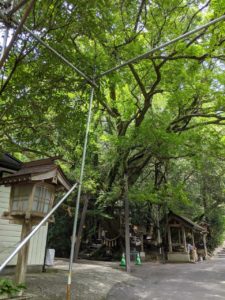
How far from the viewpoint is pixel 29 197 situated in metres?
6.27

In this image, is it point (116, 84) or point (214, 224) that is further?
point (214, 224)

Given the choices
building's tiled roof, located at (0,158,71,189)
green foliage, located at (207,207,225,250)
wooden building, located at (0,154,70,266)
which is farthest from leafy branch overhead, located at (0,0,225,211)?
green foliage, located at (207,207,225,250)

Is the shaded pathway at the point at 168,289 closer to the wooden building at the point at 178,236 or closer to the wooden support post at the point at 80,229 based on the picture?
the wooden support post at the point at 80,229

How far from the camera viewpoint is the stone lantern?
6102 millimetres

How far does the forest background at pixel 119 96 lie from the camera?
5109 mm

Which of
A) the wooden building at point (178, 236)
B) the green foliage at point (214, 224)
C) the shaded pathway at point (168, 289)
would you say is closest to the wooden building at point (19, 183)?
the shaded pathway at point (168, 289)

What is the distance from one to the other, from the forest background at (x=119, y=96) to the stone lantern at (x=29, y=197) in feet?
1.97

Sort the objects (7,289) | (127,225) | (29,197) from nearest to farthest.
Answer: (7,289), (29,197), (127,225)

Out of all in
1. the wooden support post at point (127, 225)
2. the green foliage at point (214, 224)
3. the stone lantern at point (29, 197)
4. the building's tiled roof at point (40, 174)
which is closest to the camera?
the stone lantern at point (29, 197)

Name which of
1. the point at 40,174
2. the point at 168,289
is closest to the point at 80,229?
the point at 168,289

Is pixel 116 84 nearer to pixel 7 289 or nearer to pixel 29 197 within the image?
pixel 29 197

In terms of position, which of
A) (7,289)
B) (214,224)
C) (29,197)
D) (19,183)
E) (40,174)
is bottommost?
(7,289)

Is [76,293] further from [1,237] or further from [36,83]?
[36,83]

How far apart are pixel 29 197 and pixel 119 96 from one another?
992 cm
